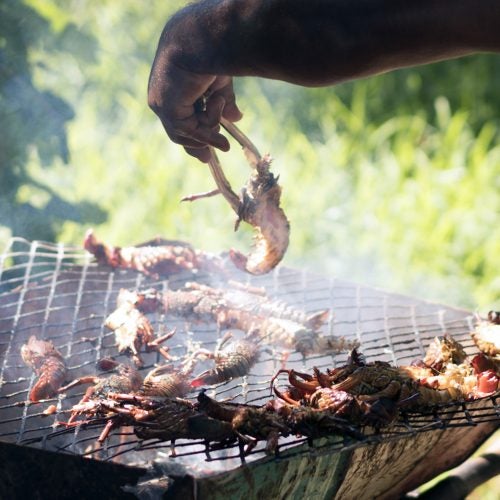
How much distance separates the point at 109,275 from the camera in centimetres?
539

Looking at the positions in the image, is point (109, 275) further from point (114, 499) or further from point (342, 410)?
Result: point (342, 410)

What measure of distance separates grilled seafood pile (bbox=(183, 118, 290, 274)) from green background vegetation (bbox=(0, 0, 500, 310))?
2845mm

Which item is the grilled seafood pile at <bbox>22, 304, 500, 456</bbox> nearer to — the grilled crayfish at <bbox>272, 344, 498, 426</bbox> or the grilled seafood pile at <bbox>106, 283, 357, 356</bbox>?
the grilled crayfish at <bbox>272, 344, 498, 426</bbox>

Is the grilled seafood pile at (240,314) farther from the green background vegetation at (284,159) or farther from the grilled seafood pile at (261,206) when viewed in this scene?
the green background vegetation at (284,159)

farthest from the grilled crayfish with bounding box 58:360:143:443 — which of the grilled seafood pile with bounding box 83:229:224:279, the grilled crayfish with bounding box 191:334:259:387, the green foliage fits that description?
the green foliage

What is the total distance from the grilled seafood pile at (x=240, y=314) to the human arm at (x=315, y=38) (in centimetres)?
180

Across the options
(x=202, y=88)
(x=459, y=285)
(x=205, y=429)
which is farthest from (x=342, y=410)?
(x=459, y=285)

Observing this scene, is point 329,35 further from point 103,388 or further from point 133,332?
point 133,332

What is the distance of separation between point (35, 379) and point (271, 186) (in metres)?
1.73

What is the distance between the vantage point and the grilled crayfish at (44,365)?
3.93 meters

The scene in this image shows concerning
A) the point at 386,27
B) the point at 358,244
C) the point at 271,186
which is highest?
the point at 358,244

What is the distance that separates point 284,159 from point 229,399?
5448 mm

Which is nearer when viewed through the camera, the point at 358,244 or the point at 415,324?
the point at 415,324

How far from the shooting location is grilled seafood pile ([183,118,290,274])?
4.22 meters
